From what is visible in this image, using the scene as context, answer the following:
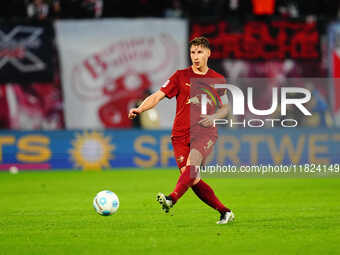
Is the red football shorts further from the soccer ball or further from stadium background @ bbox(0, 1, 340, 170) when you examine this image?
stadium background @ bbox(0, 1, 340, 170)

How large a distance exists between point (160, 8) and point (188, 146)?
41.2ft

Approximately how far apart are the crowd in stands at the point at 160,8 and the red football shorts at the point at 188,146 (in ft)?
38.7

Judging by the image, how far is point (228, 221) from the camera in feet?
28.9

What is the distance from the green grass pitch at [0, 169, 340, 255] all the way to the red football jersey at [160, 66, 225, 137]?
107 cm

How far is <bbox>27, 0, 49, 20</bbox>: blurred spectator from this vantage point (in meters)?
20.1

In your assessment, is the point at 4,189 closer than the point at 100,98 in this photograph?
Yes

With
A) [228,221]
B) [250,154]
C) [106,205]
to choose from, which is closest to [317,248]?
[228,221]

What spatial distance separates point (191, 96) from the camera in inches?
330

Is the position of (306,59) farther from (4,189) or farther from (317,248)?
(317,248)

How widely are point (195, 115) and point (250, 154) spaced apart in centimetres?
921

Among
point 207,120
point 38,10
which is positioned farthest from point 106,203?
point 38,10

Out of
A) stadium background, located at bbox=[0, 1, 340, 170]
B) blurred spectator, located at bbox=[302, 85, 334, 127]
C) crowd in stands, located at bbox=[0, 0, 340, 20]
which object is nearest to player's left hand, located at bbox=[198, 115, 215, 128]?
blurred spectator, located at bbox=[302, 85, 334, 127]

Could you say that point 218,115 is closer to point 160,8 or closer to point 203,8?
point 203,8

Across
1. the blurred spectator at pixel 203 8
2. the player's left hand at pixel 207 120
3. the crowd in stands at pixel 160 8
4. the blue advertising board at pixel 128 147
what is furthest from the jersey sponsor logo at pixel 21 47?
the player's left hand at pixel 207 120
